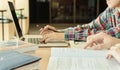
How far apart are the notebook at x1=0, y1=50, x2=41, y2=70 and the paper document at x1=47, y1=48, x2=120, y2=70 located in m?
0.14

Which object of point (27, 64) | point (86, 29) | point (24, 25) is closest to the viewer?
point (27, 64)

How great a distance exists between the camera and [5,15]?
5703 millimetres

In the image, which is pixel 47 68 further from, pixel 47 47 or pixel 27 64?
pixel 47 47

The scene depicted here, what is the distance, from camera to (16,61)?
3.02 ft

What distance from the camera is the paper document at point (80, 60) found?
109 centimetres

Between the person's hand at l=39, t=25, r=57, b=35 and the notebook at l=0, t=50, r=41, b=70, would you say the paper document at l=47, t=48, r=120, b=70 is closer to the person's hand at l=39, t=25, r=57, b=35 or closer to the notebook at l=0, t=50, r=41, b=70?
the notebook at l=0, t=50, r=41, b=70

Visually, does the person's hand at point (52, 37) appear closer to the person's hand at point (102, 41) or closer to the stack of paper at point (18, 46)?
the person's hand at point (102, 41)

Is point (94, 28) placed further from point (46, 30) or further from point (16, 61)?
point (16, 61)

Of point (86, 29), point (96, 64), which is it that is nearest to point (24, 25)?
point (86, 29)

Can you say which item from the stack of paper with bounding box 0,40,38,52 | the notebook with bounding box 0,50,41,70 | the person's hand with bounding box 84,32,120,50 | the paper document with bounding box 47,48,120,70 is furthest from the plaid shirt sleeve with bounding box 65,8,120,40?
the notebook with bounding box 0,50,41,70

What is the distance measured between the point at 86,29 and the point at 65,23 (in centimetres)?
740

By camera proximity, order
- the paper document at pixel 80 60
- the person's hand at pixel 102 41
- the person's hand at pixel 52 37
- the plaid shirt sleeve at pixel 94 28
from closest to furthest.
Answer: the paper document at pixel 80 60 < the person's hand at pixel 102 41 < the person's hand at pixel 52 37 < the plaid shirt sleeve at pixel 94 28

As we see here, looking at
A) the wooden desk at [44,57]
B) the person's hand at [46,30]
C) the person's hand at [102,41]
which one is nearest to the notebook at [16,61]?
the wooden desk at [44,57]

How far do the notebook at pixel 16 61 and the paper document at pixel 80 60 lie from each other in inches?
5.6
